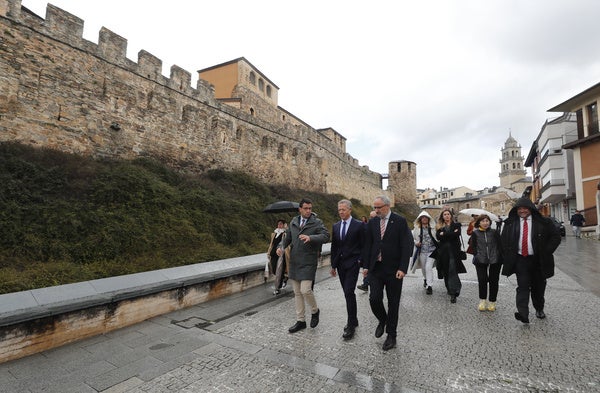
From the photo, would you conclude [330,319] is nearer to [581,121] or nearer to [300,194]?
[300,194]

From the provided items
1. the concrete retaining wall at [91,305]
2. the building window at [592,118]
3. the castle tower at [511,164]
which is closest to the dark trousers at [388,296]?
the concrete retaining wall at [91,305]

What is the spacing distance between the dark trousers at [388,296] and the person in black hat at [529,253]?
6.21 feet

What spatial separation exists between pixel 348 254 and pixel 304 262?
0.61 metres

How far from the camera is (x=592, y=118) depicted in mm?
18688

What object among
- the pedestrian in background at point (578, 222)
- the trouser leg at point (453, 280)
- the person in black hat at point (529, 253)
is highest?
the pedestrian in background at point (578, 222)

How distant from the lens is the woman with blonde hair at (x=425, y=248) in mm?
5770

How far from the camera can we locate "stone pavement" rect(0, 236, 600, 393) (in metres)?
2.65

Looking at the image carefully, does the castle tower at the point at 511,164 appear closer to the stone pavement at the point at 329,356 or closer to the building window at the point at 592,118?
the building window at the point at 592,118

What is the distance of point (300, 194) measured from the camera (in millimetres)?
21281

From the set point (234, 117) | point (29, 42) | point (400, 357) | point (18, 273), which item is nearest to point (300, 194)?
point (234, 117)

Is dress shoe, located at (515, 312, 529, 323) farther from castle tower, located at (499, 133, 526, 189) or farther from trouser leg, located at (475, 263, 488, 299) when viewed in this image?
castle tower, located at (499, 133, 526, 189)

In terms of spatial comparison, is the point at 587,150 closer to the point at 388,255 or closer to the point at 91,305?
the point at 388,255

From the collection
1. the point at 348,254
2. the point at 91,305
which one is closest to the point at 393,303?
the point at 348,254

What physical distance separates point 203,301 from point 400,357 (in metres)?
3.63
